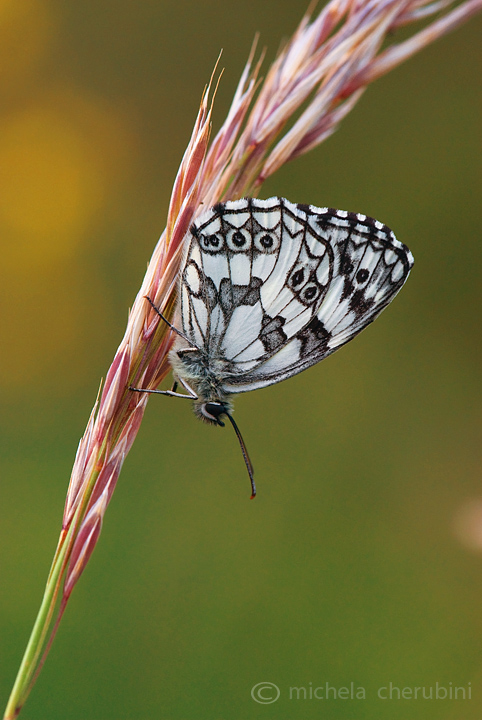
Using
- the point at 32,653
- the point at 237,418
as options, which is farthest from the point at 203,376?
the point at 237,418

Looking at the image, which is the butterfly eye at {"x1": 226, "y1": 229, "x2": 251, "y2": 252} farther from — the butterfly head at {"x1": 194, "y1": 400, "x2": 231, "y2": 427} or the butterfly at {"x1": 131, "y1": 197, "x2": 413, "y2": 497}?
the butterfly head at {"x1": 194, "y1": 400, "x2": 231, "y2": 427}

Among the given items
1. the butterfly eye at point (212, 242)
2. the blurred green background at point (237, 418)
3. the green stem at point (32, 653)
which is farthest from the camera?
the blurred green background at point (237, 418)

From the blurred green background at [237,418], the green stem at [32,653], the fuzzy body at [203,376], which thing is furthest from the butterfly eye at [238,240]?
the blurred green background at [237,418]

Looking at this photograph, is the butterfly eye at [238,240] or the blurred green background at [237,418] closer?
the butterfly eye at [238,240]

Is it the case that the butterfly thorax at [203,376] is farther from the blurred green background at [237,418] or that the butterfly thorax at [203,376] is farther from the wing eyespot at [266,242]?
the blurred green background at [237,418]

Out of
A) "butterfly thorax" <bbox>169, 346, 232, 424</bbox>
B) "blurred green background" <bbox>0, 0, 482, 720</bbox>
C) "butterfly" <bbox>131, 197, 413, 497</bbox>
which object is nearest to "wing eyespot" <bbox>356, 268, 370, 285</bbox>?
"butterfly" <bbox>131, 197, 413, 497</bbox>

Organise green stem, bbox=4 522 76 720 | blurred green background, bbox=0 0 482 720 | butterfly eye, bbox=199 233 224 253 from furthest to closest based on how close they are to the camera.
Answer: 1. blurred green background, bbox=0 0 482 720
2. butterfly eye, bbox=199 233 224 253
3. green stem, bbox=4 522 76 720

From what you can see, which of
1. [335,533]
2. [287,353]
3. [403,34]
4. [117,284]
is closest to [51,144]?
[117,284]
